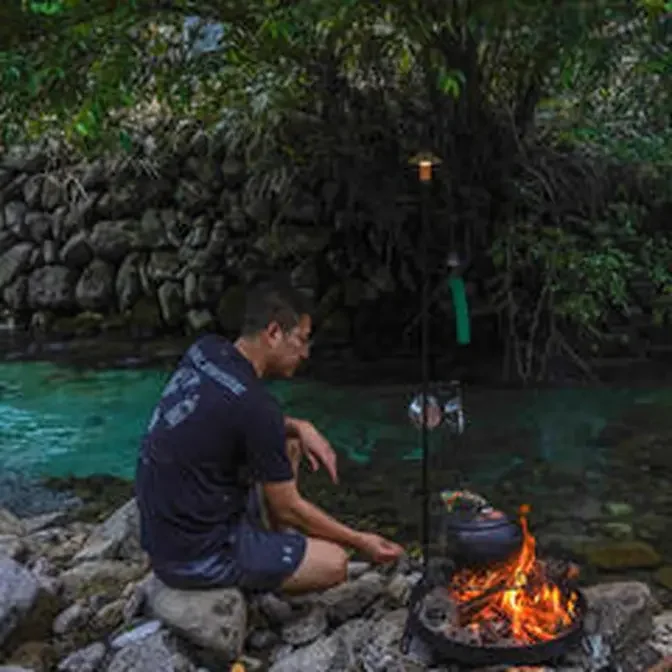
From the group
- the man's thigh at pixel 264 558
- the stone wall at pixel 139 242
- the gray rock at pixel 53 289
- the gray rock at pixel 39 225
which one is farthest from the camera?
the gray rock at pixel 39 225

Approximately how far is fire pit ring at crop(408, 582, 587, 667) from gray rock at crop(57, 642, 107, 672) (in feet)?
3.56

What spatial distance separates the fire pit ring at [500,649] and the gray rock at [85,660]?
109cm

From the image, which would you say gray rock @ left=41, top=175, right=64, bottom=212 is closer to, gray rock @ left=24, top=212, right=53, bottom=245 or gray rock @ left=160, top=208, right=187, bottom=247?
gray rock @ left=24, top=212, right=53, bottom=245

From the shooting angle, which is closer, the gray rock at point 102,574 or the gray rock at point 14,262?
the gray rock at point 102,574

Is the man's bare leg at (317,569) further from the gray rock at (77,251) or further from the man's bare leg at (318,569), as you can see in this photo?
the gray rock at (77,251)

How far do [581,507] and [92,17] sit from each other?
3.68 meters

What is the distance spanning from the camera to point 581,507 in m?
5.26

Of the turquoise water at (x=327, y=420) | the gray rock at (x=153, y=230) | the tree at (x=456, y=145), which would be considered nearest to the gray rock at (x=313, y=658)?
the turquoise water at (x=327, y=420)

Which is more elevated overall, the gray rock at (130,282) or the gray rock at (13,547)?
the gray rock at (130,282)

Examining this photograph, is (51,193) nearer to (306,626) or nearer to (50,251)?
(50,251)

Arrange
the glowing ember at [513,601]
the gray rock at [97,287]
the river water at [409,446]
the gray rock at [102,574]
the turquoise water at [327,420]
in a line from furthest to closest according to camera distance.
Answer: the gray rock at [97,287] → the turquoise water at [327,420] → the river water at [409,446] → the gray rock at [102,574] → the glowing ember at [513,601]

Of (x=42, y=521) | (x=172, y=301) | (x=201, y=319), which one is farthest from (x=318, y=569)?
(x=172, y=301)

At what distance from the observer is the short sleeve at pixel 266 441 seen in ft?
9.63

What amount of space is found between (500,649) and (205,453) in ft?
3.65
